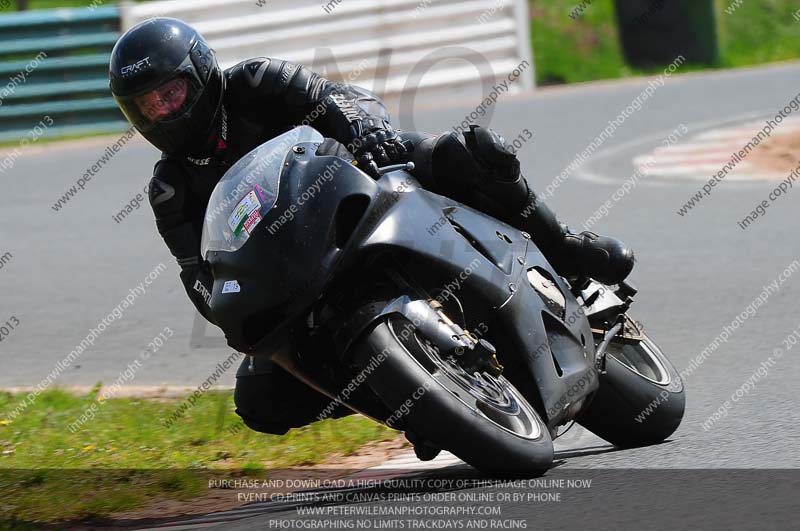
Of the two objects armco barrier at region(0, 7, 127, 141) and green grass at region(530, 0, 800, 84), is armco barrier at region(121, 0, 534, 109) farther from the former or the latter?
green grass at region(530, 0, 800, 84)

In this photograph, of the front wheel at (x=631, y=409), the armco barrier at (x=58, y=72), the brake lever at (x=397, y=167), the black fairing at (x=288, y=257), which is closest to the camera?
the black fairing at (x=288, y=257)

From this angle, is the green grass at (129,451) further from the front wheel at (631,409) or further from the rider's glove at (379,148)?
the rider's glove at (379,148)

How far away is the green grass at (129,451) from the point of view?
5086mm

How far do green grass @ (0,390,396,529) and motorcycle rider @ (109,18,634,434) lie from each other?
22.4 inches

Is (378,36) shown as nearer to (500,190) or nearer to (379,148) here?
(500,190)

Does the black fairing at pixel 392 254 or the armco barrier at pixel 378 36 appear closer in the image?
the black fairing at pixel 392 254

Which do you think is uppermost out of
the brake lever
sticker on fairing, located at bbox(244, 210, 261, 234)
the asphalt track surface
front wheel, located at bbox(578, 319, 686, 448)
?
sticker on fairing, located at bbox(244, 210, 261, 234)

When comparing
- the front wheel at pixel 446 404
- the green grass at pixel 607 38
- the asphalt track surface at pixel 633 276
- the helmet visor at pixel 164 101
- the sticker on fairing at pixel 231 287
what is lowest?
the green grass at pixel 607 38

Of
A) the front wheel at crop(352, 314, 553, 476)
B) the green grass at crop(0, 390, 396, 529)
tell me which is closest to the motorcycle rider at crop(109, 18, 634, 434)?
the green grass at crop(0, 390, 396, 529)

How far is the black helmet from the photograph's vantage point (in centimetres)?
470

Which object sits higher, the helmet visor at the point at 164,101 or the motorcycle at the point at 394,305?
the helmet visor at the point at 164,101

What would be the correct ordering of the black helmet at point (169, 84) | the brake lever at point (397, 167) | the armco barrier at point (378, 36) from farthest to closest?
the armco barrier at point (378, 36) < the black helmet at point (169, 84) < the brake lever at point (397, 167)

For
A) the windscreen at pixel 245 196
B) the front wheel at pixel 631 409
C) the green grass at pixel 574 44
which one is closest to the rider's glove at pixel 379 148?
A: the windscreen at pixel 245 196

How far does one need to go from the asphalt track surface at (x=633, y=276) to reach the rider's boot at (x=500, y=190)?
730 millimetres
